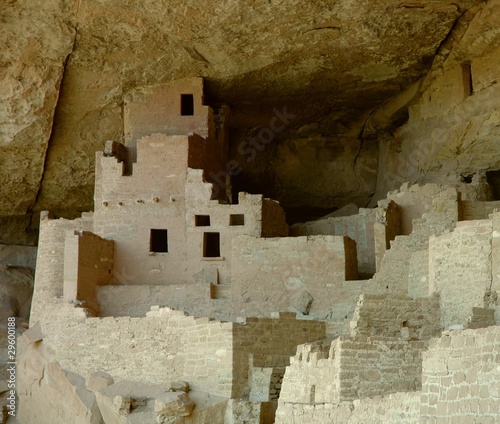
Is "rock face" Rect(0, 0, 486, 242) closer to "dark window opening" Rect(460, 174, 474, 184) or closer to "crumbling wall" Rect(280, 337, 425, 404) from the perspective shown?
"dark window opening" Rect(460, 174, 474, 184)

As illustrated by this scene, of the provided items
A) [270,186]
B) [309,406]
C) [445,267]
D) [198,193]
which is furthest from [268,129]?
[309,406]

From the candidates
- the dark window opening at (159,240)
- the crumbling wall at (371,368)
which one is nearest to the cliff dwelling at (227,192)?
the dark window opening at (159,240)

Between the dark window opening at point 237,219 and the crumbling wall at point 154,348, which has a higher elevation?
the dark window opening at point 237,219

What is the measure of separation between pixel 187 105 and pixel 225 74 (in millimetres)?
1549

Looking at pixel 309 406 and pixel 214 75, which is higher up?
pixel 214 75

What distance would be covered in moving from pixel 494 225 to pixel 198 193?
8967 mm

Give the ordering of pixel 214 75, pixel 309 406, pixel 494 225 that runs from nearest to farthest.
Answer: pixel 309 406 < pixel 494 225 < pixel 214 75

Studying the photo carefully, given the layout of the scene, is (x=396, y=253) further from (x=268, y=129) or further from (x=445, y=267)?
(x=268, y=129)

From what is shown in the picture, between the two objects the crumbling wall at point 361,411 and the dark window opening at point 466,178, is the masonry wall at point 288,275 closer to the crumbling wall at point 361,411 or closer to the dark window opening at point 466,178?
the dark window opening at point 466,178

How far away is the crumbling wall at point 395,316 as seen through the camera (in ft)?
51.2

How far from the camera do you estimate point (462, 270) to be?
16047 mm

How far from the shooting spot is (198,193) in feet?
75.9

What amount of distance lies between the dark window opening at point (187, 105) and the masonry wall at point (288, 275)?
497 cm

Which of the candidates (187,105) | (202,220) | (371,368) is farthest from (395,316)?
(187,105)
